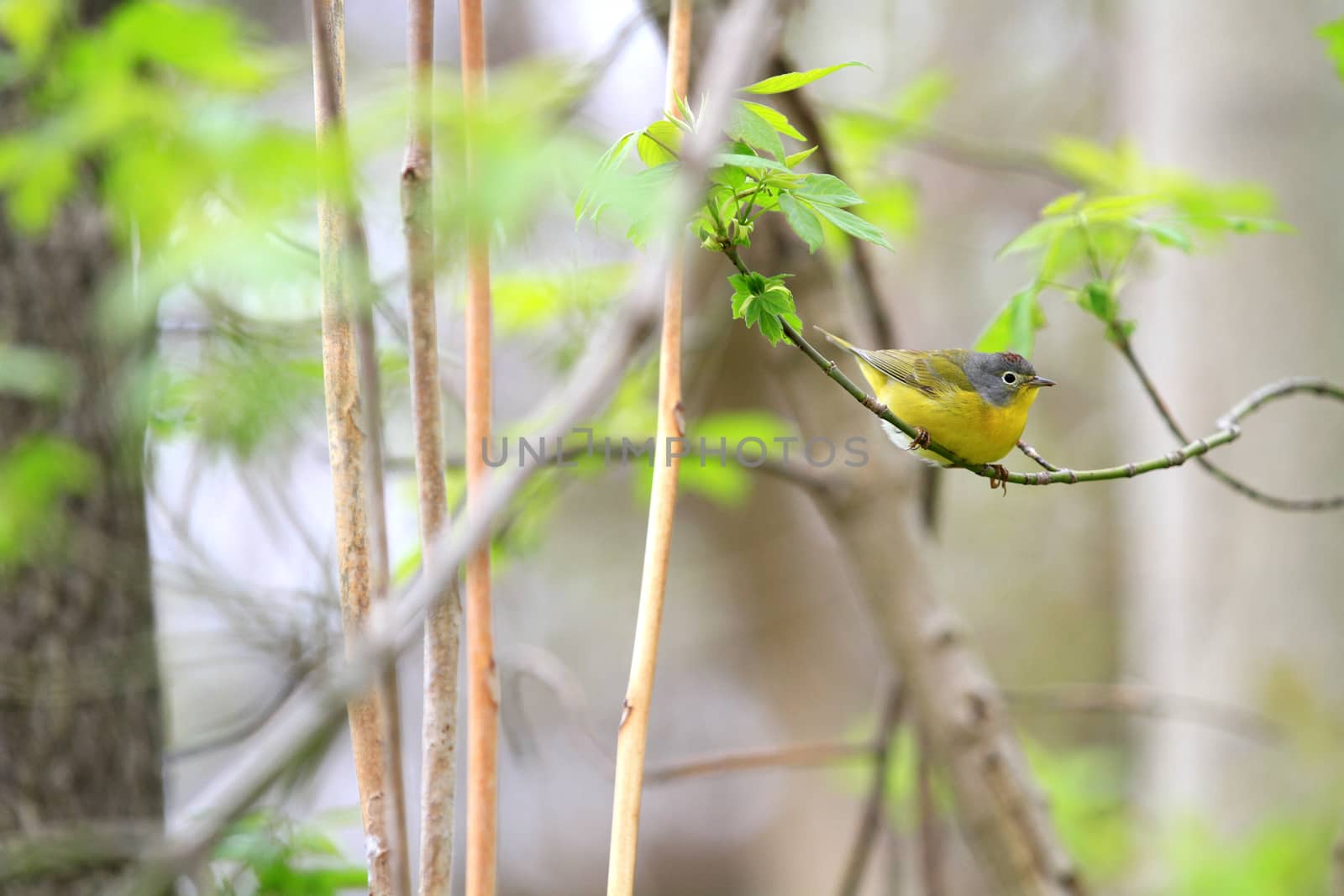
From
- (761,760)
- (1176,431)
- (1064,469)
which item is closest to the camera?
(1064,469)

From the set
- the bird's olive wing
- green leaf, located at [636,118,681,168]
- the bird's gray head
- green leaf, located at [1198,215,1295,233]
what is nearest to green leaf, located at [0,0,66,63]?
green leaf, located at [636,118,681,168]

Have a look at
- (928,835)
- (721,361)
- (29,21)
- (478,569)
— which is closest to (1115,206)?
(478,569)

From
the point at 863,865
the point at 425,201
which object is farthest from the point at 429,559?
the point at 863,865

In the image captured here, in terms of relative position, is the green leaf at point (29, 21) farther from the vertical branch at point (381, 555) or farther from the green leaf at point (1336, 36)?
the green leaf at point (1336, 36)

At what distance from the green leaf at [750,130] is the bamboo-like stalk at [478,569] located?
0.99 feet

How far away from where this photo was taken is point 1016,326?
5.32 feet

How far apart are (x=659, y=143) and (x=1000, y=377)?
129 centimetres

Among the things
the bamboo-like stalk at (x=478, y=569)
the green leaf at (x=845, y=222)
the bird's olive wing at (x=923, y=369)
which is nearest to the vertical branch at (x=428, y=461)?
the bamboo-like stalk at (x=478, y=569)

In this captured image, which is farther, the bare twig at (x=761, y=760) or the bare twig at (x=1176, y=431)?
the bare twig at (x=761, y=760)

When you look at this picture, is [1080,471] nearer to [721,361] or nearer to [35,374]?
[35,374]

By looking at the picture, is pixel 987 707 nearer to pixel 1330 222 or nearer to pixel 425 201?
pixel 425 201

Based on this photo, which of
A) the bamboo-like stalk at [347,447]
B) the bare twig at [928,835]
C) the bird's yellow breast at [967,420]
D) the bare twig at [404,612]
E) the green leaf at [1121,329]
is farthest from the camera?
the bare twig at [928,835]

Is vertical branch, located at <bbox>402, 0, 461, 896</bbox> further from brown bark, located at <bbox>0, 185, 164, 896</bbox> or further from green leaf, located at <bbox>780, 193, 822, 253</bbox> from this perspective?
brown bark, located at <bbox>0, 185, 164, 896</bbox>

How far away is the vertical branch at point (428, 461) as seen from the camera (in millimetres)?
1138
